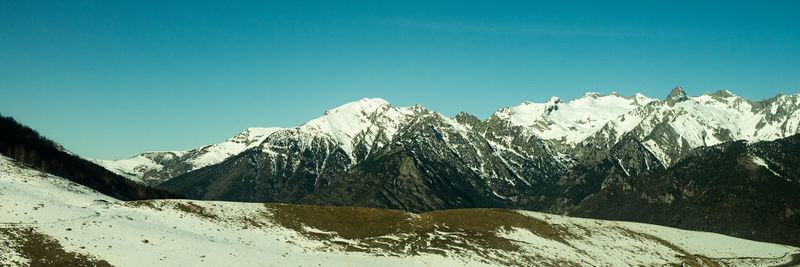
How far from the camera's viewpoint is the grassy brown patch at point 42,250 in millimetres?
44094

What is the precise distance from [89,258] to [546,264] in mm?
47294

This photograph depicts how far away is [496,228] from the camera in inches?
3164

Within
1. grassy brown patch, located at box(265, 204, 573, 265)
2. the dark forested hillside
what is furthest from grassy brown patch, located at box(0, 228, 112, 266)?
the dark forested hillside

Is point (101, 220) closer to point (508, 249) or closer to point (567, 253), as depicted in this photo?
point (508, 249)

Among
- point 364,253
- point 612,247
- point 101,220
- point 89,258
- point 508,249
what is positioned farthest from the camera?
point 612,247

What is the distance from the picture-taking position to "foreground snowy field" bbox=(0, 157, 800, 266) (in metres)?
49.8

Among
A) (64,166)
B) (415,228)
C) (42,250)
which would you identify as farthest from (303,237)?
(64,166)

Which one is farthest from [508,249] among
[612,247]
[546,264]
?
[612,247]

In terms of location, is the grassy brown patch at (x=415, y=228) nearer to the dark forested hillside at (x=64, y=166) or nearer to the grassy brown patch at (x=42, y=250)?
the grassy brown patch at (x=42, y=250)

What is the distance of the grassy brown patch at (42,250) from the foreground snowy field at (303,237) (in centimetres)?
8

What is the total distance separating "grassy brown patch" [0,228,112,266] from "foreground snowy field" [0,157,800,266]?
A: 0.27ft

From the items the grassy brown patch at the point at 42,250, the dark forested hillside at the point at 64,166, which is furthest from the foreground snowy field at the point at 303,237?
the dark forested hillside at the point at 64,166

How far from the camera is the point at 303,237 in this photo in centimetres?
6631

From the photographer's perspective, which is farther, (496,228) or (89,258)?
(496,228)
